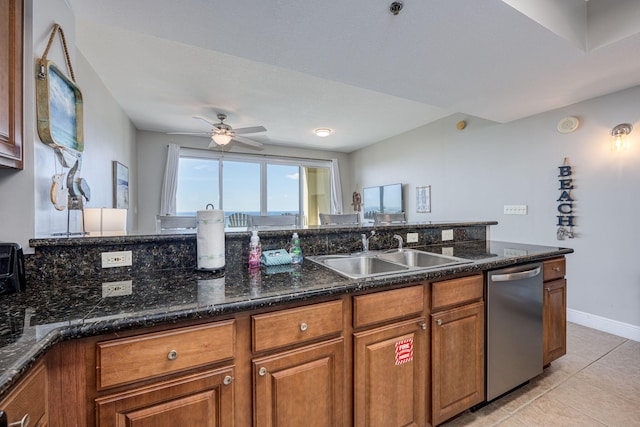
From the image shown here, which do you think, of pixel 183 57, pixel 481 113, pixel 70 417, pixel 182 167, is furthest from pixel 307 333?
pixel 182 167

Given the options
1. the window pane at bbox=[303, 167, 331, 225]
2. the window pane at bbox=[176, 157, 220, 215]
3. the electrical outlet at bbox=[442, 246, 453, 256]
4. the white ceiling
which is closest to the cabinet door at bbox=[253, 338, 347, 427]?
the electrical outlet at bbox=[442, 246, 453, 256]

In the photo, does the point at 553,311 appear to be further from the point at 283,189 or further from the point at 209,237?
the point at 283,189

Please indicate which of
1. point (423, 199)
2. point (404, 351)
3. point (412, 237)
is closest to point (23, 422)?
point (404, 351)

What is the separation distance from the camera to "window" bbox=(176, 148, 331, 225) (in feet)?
16.4

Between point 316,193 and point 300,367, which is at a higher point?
point 316,193

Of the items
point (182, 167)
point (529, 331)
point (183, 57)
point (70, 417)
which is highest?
point (183, 57)

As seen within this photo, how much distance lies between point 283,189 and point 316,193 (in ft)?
2.91

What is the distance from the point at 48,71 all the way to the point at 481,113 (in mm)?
3603

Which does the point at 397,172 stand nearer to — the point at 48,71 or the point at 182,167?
the point at 182,167

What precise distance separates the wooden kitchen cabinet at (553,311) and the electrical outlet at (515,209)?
1.55 meters

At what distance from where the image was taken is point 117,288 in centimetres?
104

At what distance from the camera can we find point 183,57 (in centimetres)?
233

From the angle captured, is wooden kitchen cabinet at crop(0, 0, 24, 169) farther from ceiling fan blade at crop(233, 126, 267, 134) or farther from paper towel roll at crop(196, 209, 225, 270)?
ceiling fan blade at crop(233, 126, 267, 134)

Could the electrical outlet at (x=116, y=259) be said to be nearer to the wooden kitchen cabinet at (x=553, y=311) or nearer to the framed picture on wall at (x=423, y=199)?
the wooden kitchen cabinet at (x=553, y=311)
